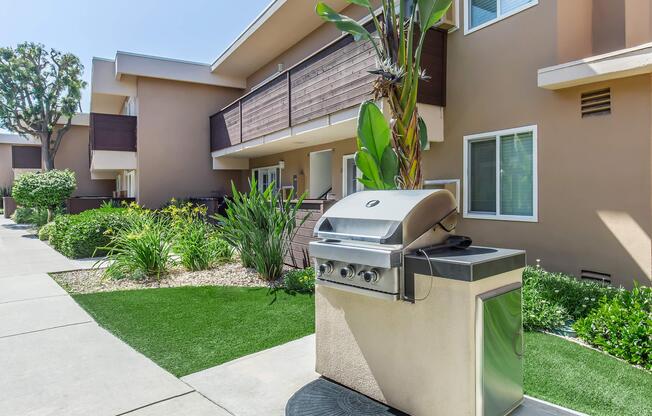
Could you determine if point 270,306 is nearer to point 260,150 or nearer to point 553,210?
point 553,210

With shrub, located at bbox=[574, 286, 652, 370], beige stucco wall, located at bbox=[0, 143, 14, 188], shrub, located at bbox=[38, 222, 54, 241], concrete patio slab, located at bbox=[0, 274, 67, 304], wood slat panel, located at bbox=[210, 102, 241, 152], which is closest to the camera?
shrub, located at bbox=[574, 286, 652, 370]

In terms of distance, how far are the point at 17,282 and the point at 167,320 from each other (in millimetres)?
4338

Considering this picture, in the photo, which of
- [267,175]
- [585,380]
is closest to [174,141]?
[267,175]

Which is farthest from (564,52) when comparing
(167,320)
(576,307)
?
(167,320)

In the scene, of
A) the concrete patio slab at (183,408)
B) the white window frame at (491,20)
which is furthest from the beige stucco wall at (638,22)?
the concrete patio slab at (183,408)

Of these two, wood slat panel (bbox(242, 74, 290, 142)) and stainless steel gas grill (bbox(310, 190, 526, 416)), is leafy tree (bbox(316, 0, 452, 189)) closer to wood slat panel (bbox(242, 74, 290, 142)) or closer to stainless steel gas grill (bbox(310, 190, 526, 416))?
stainless steel gas grill (bbox(310, 190, 526, 416))

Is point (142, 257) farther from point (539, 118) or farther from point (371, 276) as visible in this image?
point (539, 118)

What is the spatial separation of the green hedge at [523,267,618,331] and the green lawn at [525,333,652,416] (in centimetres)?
55

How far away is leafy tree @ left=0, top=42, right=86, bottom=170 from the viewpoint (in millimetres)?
23250

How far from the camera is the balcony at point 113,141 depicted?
52.1ft

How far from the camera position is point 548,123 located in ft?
23.3

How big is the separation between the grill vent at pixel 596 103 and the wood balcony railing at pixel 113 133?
15.0 m

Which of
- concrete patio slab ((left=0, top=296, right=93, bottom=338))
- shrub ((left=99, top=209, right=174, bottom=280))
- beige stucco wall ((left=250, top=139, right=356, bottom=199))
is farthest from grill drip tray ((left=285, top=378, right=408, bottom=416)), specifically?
beige stucco wall ((left=250, top=139, right=356, bottom=199))

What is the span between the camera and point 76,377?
12.6 ft
